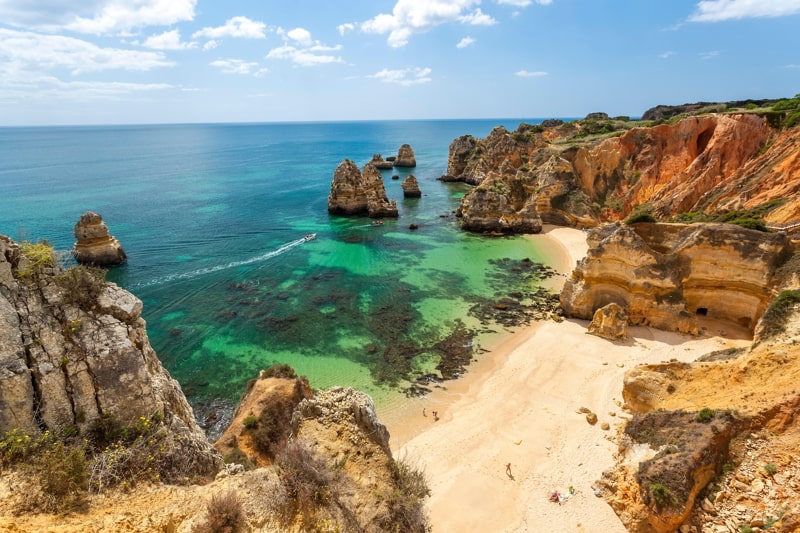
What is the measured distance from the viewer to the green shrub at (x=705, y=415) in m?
14.1

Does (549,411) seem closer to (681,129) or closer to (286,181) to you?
(681,129)

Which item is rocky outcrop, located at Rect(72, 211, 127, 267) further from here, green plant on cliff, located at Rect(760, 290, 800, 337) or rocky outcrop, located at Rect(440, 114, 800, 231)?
green plant on cliff, located at Rect(760, 290, 800, 337)

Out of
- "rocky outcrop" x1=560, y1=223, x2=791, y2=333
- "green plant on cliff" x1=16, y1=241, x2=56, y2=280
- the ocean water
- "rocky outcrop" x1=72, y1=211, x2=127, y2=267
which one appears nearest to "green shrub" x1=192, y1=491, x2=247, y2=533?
"green plant on cliff" x1=16, y1=241, x2=56, y2=280

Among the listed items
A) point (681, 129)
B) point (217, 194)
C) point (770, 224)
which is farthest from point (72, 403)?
point (217, 194)

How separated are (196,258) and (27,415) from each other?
134 feet

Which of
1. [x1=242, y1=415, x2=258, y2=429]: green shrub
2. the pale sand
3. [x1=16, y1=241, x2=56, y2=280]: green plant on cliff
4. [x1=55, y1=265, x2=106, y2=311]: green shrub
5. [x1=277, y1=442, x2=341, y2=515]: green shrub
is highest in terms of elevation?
[x1=16, y1=241, x2=56, y2=280]: green plant on cliff

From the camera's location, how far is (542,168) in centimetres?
5969

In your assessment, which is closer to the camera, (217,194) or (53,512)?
(53,512)

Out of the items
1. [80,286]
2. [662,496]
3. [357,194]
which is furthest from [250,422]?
[357,194]

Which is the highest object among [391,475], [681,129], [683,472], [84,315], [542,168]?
[681,129]

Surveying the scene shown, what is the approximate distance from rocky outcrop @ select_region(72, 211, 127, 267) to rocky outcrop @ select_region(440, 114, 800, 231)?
147 feet

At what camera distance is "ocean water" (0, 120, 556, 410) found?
90.5 feet

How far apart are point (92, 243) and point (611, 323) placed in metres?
51.0

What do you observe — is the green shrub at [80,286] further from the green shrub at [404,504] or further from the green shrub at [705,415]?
the green shrub at [705,415]
